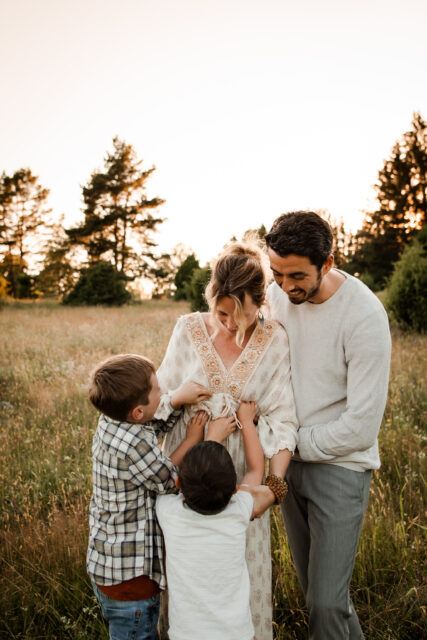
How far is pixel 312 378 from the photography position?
219 centimetres

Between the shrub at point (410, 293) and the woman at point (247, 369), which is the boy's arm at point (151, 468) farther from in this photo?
the shrub at point (410, 293)

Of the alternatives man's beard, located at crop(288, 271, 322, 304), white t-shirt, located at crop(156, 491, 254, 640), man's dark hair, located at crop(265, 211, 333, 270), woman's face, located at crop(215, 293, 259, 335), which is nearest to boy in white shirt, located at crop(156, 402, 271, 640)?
white t-shirt, located at crop(156, 491, 254, 640)

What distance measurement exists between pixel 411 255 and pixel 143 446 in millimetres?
10156

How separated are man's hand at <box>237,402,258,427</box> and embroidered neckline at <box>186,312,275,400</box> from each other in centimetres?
6

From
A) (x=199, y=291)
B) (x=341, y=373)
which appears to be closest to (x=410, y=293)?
(x=199, y=291)

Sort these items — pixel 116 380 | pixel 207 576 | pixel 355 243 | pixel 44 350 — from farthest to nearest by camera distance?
pixel 355 243 < pixel 44 350 < pixel 116 380 < pixel 207 576

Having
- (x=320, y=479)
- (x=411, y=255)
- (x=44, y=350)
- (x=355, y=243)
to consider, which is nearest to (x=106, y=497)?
(x=320, y=479)

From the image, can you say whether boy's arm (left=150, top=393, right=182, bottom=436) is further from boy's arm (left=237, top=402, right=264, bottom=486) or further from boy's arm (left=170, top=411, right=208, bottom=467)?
boy's arm (left=237, top=402, right=264, bottom=486)

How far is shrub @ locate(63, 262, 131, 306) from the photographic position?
21.7 meters

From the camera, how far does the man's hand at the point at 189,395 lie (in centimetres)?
212

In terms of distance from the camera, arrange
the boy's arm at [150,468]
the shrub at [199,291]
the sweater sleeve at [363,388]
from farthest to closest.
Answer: the shrub at [199,291]
the sweater sleeve at [363,388]
the boy's arm at [150,468]

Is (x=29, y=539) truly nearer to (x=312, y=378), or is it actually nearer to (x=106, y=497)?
(x=106, y=497)

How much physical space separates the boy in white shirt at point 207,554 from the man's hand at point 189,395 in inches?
17.5

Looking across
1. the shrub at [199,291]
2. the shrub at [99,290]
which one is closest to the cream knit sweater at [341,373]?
the shrub at [199,291]
